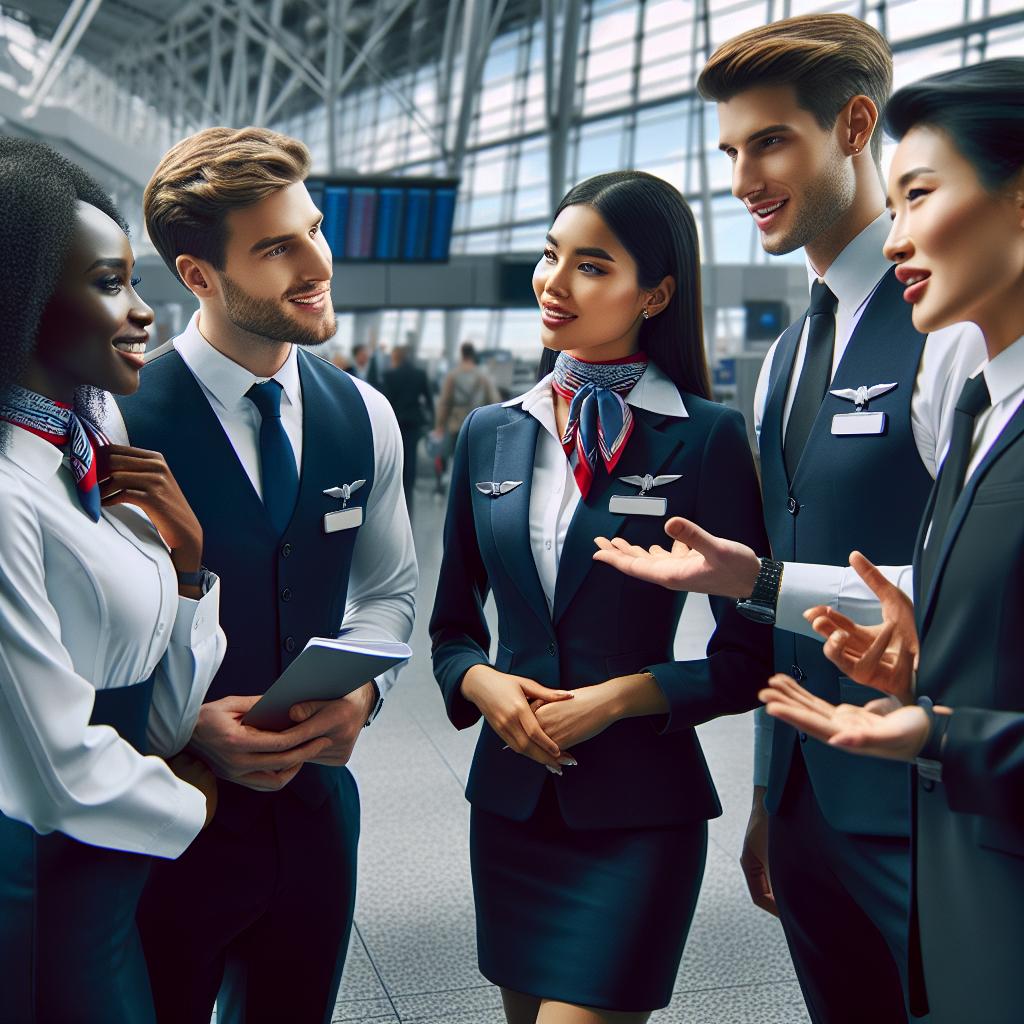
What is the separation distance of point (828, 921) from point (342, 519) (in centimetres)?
110

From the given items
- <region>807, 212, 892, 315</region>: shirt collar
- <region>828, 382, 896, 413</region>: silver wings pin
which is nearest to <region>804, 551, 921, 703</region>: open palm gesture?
<region>828, 382, 896, 413</region>: silver wings pin

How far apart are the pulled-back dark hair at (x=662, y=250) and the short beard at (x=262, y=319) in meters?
0.53

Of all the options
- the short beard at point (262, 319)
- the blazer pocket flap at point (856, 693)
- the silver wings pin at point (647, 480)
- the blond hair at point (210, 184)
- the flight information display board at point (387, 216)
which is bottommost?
the blazer pocket flap at point (856, 693)

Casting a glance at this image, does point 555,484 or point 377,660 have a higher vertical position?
point 555,484

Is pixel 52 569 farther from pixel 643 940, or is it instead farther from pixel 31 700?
pixel 643 940

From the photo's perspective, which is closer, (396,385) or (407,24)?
(396,385)

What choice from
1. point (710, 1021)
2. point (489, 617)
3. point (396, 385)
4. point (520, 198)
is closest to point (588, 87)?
point (520, 198)

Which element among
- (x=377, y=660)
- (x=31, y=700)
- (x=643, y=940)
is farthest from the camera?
(x=643, y=940)

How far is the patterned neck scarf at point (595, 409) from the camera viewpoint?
214 cm

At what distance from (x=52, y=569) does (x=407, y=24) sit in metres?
36.4

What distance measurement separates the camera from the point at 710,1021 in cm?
322

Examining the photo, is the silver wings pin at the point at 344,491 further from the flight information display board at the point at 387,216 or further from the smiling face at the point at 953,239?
the flight information display board at the point at 387,216

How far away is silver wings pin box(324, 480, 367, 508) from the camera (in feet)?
6.94

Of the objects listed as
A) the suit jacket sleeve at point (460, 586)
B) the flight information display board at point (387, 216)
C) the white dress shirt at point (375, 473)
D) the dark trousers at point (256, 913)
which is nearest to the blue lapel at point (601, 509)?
the suit jacket sleeve at point (460, 586)
